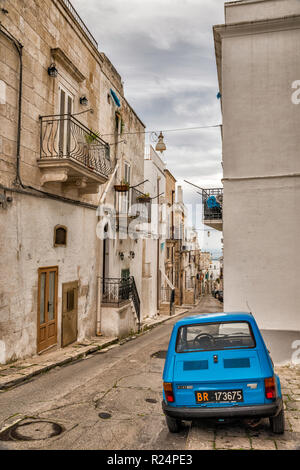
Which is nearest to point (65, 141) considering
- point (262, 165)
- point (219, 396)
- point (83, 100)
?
point (83, 100)

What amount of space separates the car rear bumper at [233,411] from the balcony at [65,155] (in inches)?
281

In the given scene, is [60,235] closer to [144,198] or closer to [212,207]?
[212,207]

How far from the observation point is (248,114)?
30.6ft

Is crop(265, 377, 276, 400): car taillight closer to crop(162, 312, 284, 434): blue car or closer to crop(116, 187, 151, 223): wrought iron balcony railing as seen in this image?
crop(162, 312, 284, 434): blue car

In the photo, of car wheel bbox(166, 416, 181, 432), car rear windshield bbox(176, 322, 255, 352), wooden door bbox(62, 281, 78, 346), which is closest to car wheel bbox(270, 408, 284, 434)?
car rear windshield bbox(176, 322, 255, 352)

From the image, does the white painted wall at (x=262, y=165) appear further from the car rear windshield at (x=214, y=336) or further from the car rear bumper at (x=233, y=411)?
the car rear bumper at (x=233, y=411)

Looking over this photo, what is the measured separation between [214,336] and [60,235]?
721cm

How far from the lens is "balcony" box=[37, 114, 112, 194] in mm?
9969

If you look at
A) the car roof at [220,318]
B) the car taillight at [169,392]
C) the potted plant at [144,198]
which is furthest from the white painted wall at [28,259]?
the potted plant at [144,198]

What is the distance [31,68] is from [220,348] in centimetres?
845

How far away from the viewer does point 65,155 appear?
9.82 m

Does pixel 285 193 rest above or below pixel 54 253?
above
